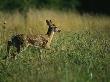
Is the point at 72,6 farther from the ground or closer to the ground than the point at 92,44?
farther from the ground

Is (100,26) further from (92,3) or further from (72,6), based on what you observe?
(92,3)

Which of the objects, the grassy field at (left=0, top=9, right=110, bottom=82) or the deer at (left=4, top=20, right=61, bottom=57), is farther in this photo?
the deer at (left=4, top=20, right=61, bottom=57)

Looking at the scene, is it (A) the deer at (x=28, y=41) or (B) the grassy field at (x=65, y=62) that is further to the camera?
(A) the deer at (x=28, y=41)

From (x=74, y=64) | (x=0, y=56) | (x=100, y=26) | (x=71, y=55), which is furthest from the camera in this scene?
(x=100, y=26)

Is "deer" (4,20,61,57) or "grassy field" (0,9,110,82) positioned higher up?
"deer" (4,20,61,57)

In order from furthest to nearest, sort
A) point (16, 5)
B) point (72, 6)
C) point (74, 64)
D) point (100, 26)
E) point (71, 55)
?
point (72, 6) < point (16, 5) < point (100, 26) < point (71, 55) < point (74, 64)

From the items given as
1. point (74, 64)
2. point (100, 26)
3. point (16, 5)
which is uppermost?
point (16, 5)

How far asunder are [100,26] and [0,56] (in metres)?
4.21

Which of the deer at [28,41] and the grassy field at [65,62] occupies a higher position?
the deer at [28,41]

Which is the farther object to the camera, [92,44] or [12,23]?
[12,23]

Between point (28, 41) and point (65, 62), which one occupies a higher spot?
point (28, 41)

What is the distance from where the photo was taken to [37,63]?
29.2 feet

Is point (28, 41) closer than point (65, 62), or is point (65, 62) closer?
point (65, 62)

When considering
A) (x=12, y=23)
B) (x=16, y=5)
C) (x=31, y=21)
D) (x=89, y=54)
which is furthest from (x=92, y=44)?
(x=16, y=5)
